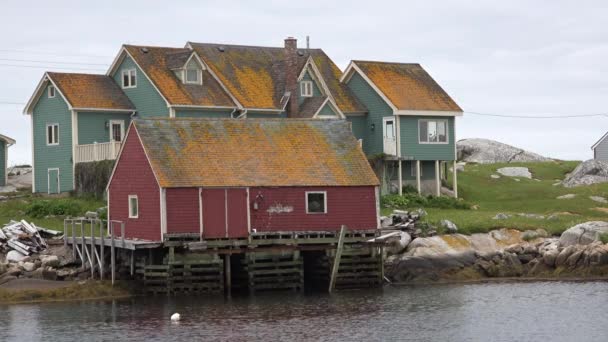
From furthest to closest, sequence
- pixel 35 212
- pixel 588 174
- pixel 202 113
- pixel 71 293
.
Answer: pixel 588 174 → pixel 202 113 → pixel 35 212 → pixel 71 293

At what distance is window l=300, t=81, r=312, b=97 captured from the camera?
7775cm

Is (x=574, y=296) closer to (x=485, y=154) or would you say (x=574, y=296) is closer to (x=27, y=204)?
(x=27, y=204)

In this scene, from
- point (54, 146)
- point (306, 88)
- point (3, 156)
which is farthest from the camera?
point (306, 88)

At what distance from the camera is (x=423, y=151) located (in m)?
78.9

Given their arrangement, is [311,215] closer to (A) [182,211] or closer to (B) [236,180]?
(B) [236,180]

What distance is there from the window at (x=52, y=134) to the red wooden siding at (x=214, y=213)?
65.6ft

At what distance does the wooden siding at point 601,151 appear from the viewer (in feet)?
327

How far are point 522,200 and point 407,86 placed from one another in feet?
30.4

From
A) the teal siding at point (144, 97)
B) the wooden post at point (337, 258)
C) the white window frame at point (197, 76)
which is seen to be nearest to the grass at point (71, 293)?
the wooden post at point (337, 258)

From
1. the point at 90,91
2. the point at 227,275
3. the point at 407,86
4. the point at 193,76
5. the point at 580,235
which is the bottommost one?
the point at 227,275

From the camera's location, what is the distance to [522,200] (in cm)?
7762

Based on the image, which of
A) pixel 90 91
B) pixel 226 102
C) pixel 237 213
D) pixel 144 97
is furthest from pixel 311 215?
pixel 90 91

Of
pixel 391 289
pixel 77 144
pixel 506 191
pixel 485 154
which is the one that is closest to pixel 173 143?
pixel 391 289

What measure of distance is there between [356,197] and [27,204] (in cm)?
1832
